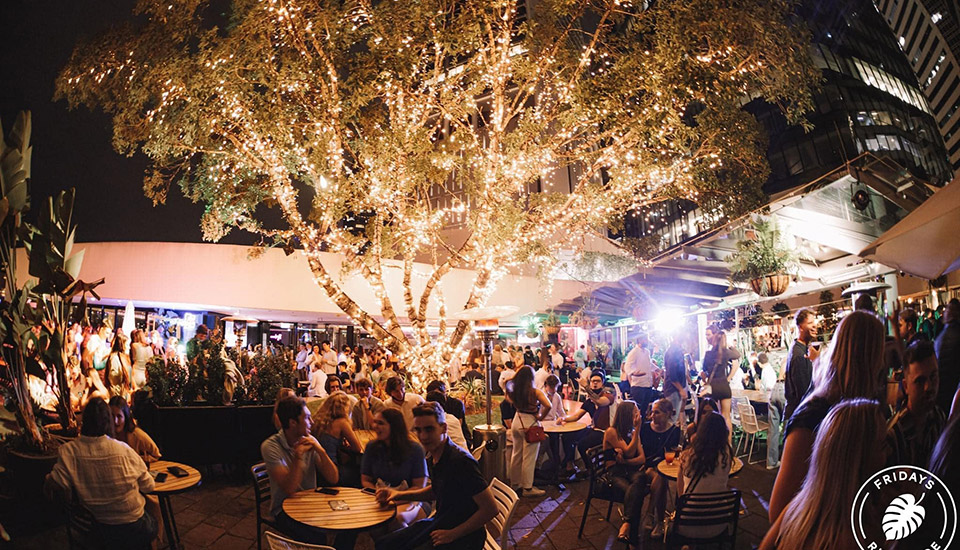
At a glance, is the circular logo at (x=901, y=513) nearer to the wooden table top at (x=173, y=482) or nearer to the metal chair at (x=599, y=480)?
the metal chair at (x=599, y=480)

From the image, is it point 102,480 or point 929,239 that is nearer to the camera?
point 102,480

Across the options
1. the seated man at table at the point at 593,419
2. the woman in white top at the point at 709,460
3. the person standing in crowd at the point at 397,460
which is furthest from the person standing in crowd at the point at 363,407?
the woman in white top at the point at 709,460

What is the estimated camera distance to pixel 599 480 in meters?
5.41

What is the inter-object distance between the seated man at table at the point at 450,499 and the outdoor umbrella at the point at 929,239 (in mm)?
3741

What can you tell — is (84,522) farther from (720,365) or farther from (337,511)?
(720,365)

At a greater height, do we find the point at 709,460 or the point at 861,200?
the point at 861,200

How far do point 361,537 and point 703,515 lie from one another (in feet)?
10.8

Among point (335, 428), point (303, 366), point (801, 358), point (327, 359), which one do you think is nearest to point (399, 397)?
point (335, 428)

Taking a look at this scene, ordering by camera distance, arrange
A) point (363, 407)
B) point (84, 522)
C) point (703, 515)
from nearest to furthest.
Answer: point (84, 522), point (703, 515), point (363, 407)

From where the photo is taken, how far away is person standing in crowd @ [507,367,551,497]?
21.5 ft

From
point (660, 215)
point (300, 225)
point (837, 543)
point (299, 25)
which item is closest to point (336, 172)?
point (300, 225)

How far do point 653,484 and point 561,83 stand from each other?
20.4 ft

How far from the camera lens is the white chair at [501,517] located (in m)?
3.38

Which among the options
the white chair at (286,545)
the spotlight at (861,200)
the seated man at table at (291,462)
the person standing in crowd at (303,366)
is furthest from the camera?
the person standing in crowd at (303,366)
